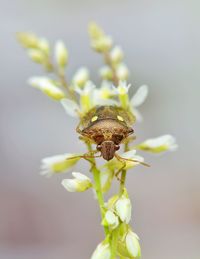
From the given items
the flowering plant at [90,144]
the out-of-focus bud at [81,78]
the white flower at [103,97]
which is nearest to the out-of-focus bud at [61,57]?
the flowering plant at [90,144]

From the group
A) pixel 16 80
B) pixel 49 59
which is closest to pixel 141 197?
pixel 16 80

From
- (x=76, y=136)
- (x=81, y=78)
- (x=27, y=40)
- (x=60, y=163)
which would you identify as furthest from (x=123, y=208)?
(x=76, y=136)

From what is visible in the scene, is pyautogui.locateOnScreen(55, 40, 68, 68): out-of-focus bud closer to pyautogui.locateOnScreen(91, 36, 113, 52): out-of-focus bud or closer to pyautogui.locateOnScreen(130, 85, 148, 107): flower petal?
pyautogui.locateOnScreen(91, 36, 113, 52): out-of-focus bud

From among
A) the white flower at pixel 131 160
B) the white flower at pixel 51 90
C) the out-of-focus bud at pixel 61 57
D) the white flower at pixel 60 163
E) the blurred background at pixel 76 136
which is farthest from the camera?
the blurred background at pixel 76 136

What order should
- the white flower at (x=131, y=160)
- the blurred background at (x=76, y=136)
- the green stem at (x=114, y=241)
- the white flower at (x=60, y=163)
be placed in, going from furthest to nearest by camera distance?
1. the blurred background at (x=76, y=136)
2. the white flower at (x=60, y=163)
3. the white flower at (x=131, y=160)
4. the green stem at (x=114, y=241)

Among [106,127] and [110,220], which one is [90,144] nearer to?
[106,127]

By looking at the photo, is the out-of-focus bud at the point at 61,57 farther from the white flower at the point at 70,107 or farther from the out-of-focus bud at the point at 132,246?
the out-of-focus bud at the point at 132,246

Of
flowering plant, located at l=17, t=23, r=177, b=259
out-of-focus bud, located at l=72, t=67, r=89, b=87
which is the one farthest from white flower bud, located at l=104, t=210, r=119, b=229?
out-of-focus bud, located at l=72, t=67, r=89, b=87
